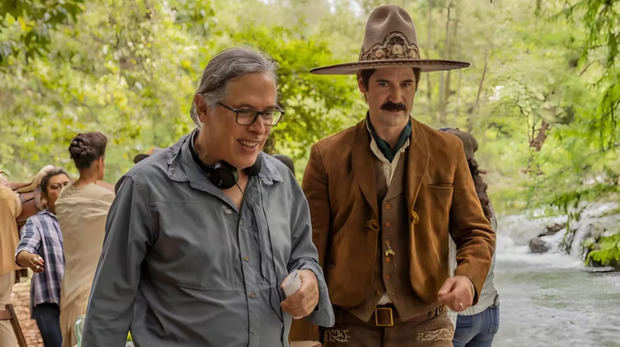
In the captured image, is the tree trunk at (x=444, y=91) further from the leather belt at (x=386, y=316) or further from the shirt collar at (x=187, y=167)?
the shirt collar at (x=187, y=167)

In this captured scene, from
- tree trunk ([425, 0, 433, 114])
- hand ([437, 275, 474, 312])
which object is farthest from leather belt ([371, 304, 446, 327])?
tree trunk ([425, 0, 433, 114])

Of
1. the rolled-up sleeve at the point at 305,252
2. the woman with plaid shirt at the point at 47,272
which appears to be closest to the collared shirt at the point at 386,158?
the rolled-up sleeve at the point at 305,252

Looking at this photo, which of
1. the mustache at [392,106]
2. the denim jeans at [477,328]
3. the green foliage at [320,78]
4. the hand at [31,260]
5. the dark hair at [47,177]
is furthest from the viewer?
the green foliage at [320,78]

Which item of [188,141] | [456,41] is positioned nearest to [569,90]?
[456,41]

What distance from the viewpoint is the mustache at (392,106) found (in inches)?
77.6

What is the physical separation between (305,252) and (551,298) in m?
6.30

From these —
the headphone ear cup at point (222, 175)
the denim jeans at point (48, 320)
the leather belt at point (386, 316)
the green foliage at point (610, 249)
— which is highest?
the headphone ear cup at point (222, 175)

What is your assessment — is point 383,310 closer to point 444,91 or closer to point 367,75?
point 367,75

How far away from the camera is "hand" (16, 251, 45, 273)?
11.8ft

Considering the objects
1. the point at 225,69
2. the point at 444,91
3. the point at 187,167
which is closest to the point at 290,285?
the point at 187,167

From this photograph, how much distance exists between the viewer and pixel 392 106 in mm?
1977

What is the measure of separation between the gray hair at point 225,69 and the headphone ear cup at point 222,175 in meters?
0.12

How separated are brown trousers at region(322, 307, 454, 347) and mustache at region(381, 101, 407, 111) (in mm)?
504

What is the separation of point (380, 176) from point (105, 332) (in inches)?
33.4
